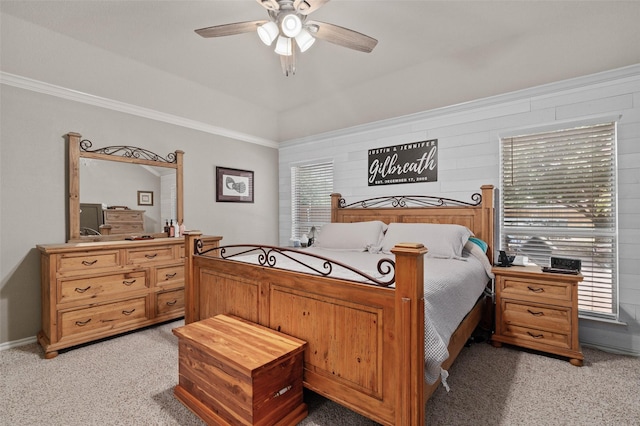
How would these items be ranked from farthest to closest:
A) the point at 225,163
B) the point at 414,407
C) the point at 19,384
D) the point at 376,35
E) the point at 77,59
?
1. the point at 225,163
2. the point at 77,59
3. the point at 376,35
4. the point at 19,384
5. the point at 414,407

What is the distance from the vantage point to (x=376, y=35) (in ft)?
8.61

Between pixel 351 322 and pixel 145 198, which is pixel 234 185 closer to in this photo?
pixel 145 198

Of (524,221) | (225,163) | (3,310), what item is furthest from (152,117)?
(524,221)

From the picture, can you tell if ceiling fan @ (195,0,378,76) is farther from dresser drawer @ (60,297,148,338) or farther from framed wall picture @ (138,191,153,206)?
dresser drawer @ (60,297,148,338)

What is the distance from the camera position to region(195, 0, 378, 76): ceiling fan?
191 cm

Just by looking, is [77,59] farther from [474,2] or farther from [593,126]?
[593,126]

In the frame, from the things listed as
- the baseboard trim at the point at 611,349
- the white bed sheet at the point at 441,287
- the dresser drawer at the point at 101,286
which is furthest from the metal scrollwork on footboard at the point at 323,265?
the baseboard trim at the point at 611,349

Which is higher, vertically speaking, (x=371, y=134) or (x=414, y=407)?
(x=371, y=134)

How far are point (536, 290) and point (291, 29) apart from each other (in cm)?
276

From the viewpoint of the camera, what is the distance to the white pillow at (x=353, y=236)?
10.8ft

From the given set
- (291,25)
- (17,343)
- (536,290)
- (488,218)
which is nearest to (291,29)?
(291,25)

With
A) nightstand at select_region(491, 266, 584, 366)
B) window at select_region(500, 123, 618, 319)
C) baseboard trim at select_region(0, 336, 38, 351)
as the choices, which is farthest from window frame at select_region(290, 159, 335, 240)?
baseboard trim at select_region(0, 336, 38, 351)

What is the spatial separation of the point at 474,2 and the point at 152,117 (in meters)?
3.38

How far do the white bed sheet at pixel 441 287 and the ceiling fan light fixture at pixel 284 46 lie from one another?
1.52 meters
